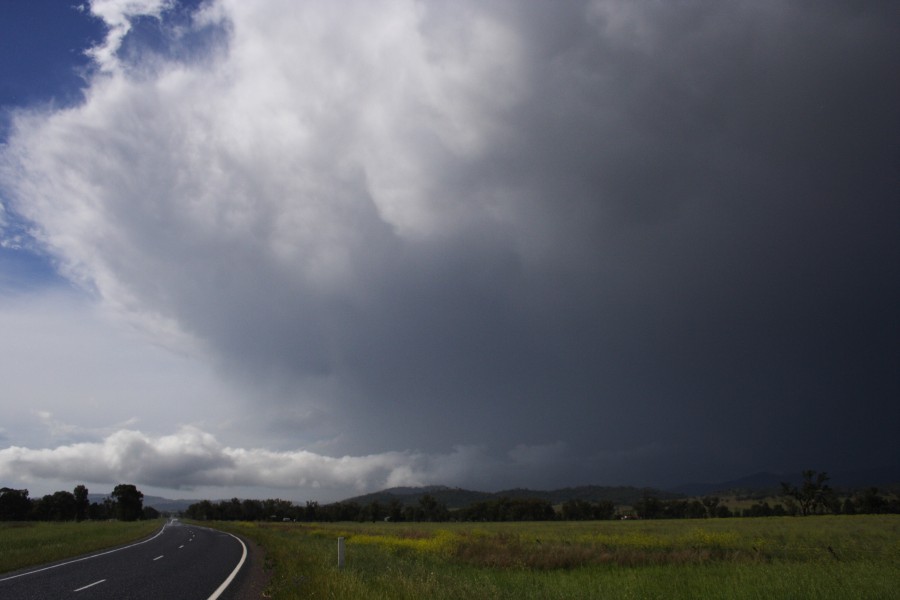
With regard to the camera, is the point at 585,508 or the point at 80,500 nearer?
the point at 585,508

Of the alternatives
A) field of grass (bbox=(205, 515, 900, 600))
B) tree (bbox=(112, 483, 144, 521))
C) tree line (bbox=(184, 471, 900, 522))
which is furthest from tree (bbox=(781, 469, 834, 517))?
tree (bbox=(112, 483, 144, 521))

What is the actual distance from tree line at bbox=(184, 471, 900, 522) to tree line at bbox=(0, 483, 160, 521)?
33585mm

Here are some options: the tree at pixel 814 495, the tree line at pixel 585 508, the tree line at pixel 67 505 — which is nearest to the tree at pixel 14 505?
the tree line at pixel 67 505

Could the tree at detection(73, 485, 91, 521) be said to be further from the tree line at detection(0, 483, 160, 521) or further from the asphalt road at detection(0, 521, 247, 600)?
the asphalt road at detection(0, 521, 247, 600)

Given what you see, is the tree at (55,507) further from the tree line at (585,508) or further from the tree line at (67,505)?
the tree line at (585,508)

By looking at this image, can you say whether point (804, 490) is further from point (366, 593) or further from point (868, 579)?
point (366, 593)

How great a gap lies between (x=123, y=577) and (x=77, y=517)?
607ft

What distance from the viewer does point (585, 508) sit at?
15038 cm

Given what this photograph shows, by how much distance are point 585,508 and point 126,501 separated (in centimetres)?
13964

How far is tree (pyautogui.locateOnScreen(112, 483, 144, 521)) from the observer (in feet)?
568

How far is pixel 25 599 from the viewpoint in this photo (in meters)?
13.0

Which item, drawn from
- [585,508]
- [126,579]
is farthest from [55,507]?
[126,579]

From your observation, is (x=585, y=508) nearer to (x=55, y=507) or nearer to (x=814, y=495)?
(x=814, y=495)

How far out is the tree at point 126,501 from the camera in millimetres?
173250
